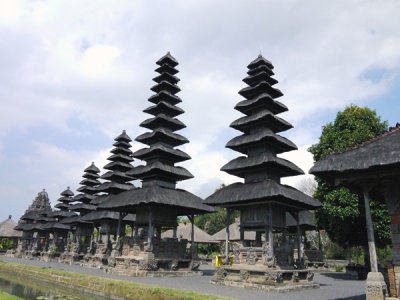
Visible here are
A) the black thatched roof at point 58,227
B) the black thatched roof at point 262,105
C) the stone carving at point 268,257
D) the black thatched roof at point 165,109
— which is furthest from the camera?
the black thatched roof at point 58,227

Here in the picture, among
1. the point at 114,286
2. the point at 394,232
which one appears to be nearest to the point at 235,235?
the point at 114,286

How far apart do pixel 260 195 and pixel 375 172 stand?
8.22 metres

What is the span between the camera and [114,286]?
1527 cm

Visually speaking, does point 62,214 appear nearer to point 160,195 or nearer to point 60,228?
point 60,228

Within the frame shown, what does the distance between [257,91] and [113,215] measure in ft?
60.3

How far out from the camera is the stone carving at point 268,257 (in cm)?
1667

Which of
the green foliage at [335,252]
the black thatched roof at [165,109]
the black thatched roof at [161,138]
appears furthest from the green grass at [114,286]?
the green foliage at [335,252]

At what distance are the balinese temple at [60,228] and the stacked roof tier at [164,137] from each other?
20.8 m

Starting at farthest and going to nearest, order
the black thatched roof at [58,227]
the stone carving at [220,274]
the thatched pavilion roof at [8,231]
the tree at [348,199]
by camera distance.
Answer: the thatched pavilion roof at [8,231], the black thatched roof at [58,227], the tree at [348,199], the stone carving at [220,274]

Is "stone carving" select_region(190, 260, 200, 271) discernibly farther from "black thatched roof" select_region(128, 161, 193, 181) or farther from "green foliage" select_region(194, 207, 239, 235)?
"green foliage" select_region(194, 207, 239, 235)

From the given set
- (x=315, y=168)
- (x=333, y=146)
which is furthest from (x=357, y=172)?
(x=333, y=146)

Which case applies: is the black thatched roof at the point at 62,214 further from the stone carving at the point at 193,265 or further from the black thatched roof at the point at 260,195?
the black thatched roof at the point at 260,195

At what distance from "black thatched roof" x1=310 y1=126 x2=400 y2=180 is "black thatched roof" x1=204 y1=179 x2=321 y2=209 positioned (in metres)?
6.65

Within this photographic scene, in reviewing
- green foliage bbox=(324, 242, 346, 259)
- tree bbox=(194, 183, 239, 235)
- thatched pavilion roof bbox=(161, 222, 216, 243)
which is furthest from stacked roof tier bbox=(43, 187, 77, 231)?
green foliage bbox=(324, 242, 346, 259)
